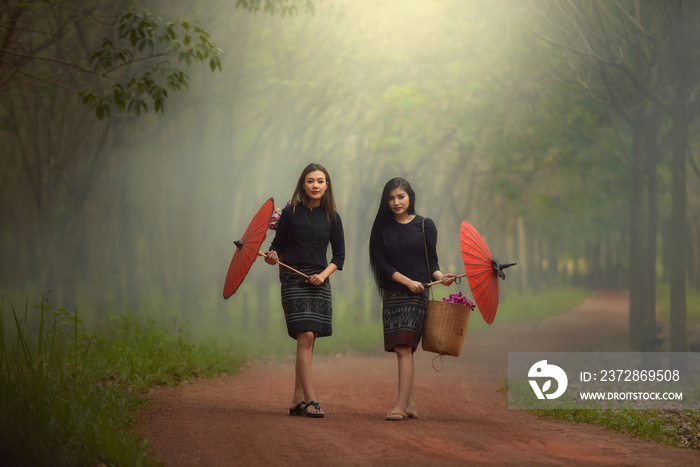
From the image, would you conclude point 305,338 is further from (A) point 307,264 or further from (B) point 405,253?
(B) point 405,253

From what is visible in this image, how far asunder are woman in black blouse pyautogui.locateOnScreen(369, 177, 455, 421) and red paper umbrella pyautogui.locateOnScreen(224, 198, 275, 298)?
989mm

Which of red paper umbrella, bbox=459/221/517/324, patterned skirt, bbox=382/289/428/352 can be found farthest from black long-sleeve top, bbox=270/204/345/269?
red paper umbrella, bbox=459/221/517/324

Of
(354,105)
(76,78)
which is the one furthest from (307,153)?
(76,78)

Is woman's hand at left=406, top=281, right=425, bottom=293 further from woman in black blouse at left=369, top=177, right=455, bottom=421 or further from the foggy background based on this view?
the foggy background

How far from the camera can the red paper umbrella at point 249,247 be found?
649cm

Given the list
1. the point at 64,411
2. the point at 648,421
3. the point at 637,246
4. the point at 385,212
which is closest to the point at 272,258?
the point at 385,212

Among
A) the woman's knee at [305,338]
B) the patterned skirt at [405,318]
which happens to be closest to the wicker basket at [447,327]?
the patterned skirt at [405,318]

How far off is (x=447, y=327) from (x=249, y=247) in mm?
1742

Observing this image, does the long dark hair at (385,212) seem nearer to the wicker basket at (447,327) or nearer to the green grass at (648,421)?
the wicker basket at (447,327)

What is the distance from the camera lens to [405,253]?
22.5 feet

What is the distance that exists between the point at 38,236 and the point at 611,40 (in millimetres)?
11070

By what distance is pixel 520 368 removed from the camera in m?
10.6

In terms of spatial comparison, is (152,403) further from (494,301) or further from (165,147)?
(165,147)

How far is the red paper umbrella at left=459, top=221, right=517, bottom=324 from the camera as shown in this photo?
21.0 ft
